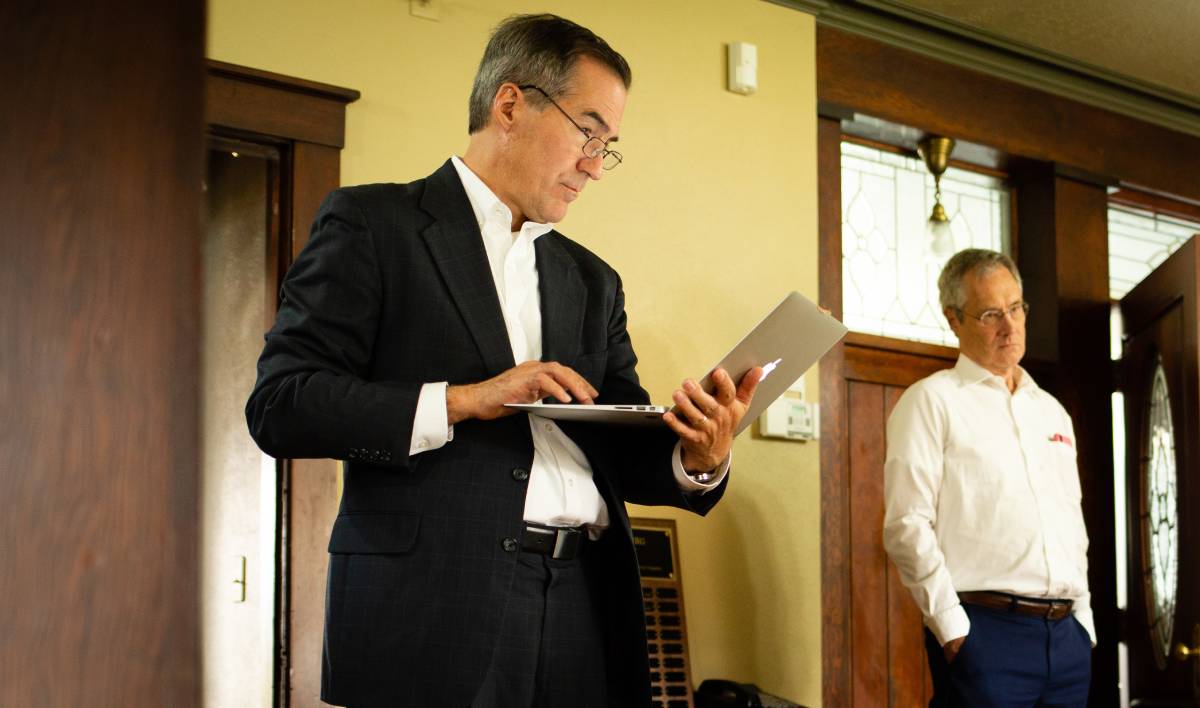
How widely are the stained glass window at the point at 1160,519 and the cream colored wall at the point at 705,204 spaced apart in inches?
45.5

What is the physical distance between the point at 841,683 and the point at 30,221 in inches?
128

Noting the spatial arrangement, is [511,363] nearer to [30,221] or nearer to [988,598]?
[30,221]

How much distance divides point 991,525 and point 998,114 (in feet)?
5.80

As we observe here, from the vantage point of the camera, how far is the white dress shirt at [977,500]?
2.96 meters

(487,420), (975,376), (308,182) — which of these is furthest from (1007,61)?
(487,420)

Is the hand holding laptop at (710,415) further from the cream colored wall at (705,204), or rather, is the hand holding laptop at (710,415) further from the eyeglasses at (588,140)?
the cream colored wall at (705,204)

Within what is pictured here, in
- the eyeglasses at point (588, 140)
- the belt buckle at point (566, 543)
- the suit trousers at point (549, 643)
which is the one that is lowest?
the suit trousers at point (549, 643)

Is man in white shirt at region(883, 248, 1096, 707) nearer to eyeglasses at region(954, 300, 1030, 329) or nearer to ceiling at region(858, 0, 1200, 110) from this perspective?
eyeglasses at region(954, 300, 1030, 329)

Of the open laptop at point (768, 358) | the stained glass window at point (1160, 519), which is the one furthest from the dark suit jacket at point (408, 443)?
the stained glass window at point (1160, 519)

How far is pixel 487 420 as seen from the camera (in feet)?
5.55

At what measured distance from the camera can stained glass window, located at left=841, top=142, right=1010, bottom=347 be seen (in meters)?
4.06

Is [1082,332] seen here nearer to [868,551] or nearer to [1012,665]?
[868,551]

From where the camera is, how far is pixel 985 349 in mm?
3250

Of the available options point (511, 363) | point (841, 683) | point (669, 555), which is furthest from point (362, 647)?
point (841, 683)
